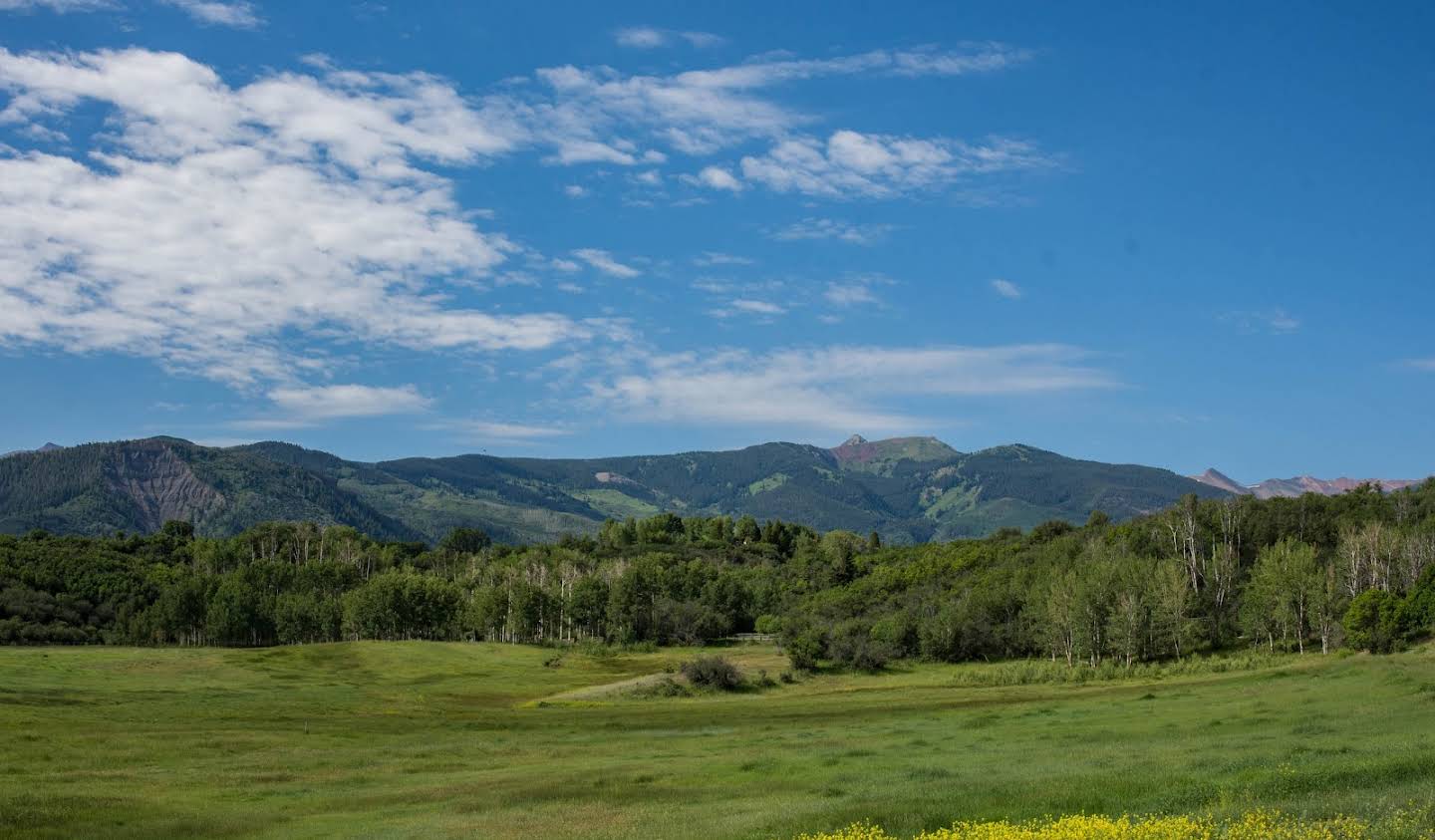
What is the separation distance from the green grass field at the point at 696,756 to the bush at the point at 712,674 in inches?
355

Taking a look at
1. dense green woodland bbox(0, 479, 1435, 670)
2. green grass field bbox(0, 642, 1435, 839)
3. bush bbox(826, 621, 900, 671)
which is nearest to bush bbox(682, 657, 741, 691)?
green grass field bbox(0, 642, 1435, 839)

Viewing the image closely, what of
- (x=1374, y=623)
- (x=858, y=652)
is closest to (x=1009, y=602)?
(x=858, y=652)

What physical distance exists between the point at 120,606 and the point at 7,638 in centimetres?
2224

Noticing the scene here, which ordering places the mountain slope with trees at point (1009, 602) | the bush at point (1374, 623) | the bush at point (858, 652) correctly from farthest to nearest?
the bush at point (858, 652), the mountain slope with trees at point (1009, 602), the bush at point (1374, 623)

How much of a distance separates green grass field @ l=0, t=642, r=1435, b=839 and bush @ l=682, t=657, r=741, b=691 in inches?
355

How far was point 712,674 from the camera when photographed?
11681 centimetres

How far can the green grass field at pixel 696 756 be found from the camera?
1179 inches

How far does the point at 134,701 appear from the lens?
294 ft

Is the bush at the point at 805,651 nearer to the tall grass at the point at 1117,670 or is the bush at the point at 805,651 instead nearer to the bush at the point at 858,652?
the bush at the point at 858,652

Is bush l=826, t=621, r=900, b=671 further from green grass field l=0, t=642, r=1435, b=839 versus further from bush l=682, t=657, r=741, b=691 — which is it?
green grass field l=0, t=642, r=1435, b=839

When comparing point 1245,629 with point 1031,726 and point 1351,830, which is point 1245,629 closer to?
point 1031,726

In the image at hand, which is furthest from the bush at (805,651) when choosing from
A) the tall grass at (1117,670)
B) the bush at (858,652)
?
the tall grass at (1117,670)

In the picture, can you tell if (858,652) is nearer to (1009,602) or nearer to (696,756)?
(1009,602)

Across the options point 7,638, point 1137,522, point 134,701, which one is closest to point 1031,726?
point 134,701
